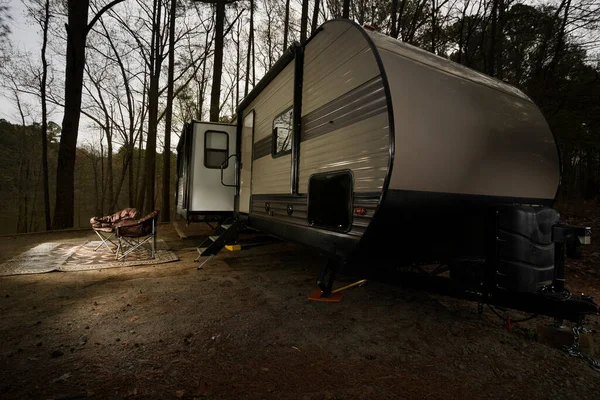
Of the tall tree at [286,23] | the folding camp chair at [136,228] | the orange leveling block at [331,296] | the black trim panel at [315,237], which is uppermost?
the tall tree at [286,23]

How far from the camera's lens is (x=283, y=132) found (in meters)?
3.95

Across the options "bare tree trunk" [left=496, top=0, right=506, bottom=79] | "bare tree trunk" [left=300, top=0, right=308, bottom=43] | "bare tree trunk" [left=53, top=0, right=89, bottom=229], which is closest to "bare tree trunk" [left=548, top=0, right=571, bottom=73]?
"bare tree trunk" [left=496, top=0, right=506, bottom=79]

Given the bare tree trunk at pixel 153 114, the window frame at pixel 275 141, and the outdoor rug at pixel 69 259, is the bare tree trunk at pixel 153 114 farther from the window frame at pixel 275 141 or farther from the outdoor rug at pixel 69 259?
the window frame at pixel 275 141

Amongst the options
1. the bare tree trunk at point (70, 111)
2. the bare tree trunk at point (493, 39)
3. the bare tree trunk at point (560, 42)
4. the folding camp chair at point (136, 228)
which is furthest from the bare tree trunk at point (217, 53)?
the bare tree trunk at point (560, 42)

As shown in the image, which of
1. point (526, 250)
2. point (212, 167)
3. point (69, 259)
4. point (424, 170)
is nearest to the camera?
point (526, 250)

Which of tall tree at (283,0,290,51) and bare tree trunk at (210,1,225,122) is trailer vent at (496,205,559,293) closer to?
bare tree trunk at (210,1,225,122)

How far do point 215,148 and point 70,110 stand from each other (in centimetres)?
702

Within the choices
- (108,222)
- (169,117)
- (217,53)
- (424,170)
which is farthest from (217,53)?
(424,170)

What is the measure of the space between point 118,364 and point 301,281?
2.58 meters

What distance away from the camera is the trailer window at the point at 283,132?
3.71 metres

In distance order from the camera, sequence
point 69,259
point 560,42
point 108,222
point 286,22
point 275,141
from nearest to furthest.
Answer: point 275,141 < point 69,259 < point 108,222 < point 560,42 < point 286,22

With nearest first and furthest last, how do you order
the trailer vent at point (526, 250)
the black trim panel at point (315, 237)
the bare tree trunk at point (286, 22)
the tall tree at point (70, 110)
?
the trailer vent at point (526, 250)
the black trim panel at point (315, 237)
the tall tree at point (70, 110)
the bare tree trunk at point (286, 22)

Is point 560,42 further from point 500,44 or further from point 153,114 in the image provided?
point 153,114

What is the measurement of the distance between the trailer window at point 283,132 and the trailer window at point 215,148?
277 centimetres
